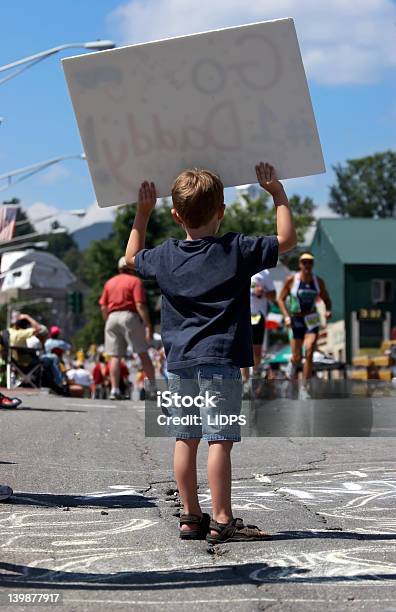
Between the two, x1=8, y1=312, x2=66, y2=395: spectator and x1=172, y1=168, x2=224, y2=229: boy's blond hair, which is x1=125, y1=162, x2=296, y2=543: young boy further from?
x1=8, y1=312, x2=66, y2=395: spectator

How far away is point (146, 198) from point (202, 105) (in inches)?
21.3

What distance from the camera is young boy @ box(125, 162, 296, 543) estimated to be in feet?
17.9

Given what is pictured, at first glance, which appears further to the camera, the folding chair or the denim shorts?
the folding chair

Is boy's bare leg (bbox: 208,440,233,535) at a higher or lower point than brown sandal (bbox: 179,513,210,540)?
higher

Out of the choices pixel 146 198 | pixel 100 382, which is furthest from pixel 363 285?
pixel 146 198

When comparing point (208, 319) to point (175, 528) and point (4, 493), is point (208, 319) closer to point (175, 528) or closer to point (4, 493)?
point (175, 528)

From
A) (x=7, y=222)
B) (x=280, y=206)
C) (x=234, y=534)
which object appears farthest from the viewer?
(x=7, y=222)

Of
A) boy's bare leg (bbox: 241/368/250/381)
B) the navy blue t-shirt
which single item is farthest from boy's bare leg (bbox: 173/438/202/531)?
boy's bare leg (bbox: 241/368/250/381)

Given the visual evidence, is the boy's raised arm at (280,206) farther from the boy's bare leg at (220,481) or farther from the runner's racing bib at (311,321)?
the runner's racing bib at (311,321)

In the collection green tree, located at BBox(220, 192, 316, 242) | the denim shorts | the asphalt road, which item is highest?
green tree, located at BBox(220, 192, 316, 242)

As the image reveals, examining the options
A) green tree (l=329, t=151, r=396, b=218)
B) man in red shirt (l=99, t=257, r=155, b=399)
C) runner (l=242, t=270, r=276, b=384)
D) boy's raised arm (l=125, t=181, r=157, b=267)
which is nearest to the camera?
boy's raised arm (l=125, t=181, r=157, b=267)

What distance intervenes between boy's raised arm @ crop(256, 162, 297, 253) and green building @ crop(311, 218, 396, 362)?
72.6 m

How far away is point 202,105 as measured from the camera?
608cm

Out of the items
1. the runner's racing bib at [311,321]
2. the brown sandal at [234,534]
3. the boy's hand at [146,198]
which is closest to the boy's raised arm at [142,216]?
the boy's hand at [146,198]
